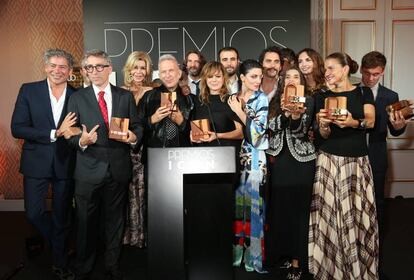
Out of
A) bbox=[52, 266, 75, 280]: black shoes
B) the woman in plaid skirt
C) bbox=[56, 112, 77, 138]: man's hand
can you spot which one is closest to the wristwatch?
the woman in plaid skirt

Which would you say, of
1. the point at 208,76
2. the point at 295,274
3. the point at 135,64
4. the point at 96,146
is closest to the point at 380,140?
the point at 295,274

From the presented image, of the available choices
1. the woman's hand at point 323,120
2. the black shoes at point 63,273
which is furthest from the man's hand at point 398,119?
the black shoes at point 63,273

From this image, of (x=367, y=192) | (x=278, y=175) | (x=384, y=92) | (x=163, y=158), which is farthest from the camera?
(x=384, y=92)

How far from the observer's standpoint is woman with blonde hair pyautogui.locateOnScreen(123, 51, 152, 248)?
366 cm

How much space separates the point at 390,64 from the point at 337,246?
3.50 metres

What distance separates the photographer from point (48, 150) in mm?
3148

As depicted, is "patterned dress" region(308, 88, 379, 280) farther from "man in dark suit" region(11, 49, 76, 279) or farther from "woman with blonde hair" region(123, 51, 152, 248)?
"man in dark suit" region(11, 49, 76, 279)

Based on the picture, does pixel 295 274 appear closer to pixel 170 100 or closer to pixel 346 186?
pixel 346 186

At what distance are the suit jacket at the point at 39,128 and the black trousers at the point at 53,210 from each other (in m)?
0.07

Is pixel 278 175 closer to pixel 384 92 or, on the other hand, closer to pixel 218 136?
pixel 218 136

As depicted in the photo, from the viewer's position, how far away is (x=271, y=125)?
3.07 meters

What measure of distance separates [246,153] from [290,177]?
0.37 meters

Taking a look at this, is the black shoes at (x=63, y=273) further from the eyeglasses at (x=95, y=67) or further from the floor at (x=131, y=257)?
the eyeglasses at (x=95, y=67)

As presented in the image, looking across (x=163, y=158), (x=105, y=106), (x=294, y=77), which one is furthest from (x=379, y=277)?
(x=105, y=106)
